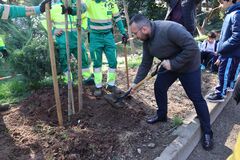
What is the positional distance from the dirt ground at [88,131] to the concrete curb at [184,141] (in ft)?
0.38

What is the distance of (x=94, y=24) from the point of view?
537 centimetres

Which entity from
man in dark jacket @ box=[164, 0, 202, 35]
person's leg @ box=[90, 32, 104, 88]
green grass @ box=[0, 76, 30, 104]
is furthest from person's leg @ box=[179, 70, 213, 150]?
green grass @ box=[0, 76, 30, 104]

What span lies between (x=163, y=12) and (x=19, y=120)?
8.73 m

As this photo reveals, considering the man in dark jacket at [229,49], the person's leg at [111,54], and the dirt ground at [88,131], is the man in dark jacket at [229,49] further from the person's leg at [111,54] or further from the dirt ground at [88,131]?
the person's leg at [111,54]

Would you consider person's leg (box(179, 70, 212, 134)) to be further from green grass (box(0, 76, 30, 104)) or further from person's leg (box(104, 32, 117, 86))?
green grass (box(0, 76, 30, 104))

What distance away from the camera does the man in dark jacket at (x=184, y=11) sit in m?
4.91

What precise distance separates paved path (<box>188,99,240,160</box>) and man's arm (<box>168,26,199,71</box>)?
48.2 inches

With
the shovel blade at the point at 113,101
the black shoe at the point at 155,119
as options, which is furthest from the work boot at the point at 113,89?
the black shoe at the point at 155,119

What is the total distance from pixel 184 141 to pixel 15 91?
10.9 feet

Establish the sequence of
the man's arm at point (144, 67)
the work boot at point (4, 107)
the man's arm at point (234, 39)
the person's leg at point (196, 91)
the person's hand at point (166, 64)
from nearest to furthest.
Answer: the person's hand at point (166, 64)
the person's leg at point (196, 91)
the man's arm at point (144, 67)
the man's arm at point (234, 39)
the work boot at point (4, 107)

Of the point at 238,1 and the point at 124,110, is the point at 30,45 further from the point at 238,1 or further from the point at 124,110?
the point at 238,1

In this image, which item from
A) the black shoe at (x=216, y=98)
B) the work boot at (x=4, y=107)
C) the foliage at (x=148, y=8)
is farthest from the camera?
the foliage at (x=148, y=8)

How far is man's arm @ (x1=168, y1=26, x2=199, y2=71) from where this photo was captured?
3.56 meters

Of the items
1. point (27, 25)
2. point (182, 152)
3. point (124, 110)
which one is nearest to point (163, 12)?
point (27, 25)
